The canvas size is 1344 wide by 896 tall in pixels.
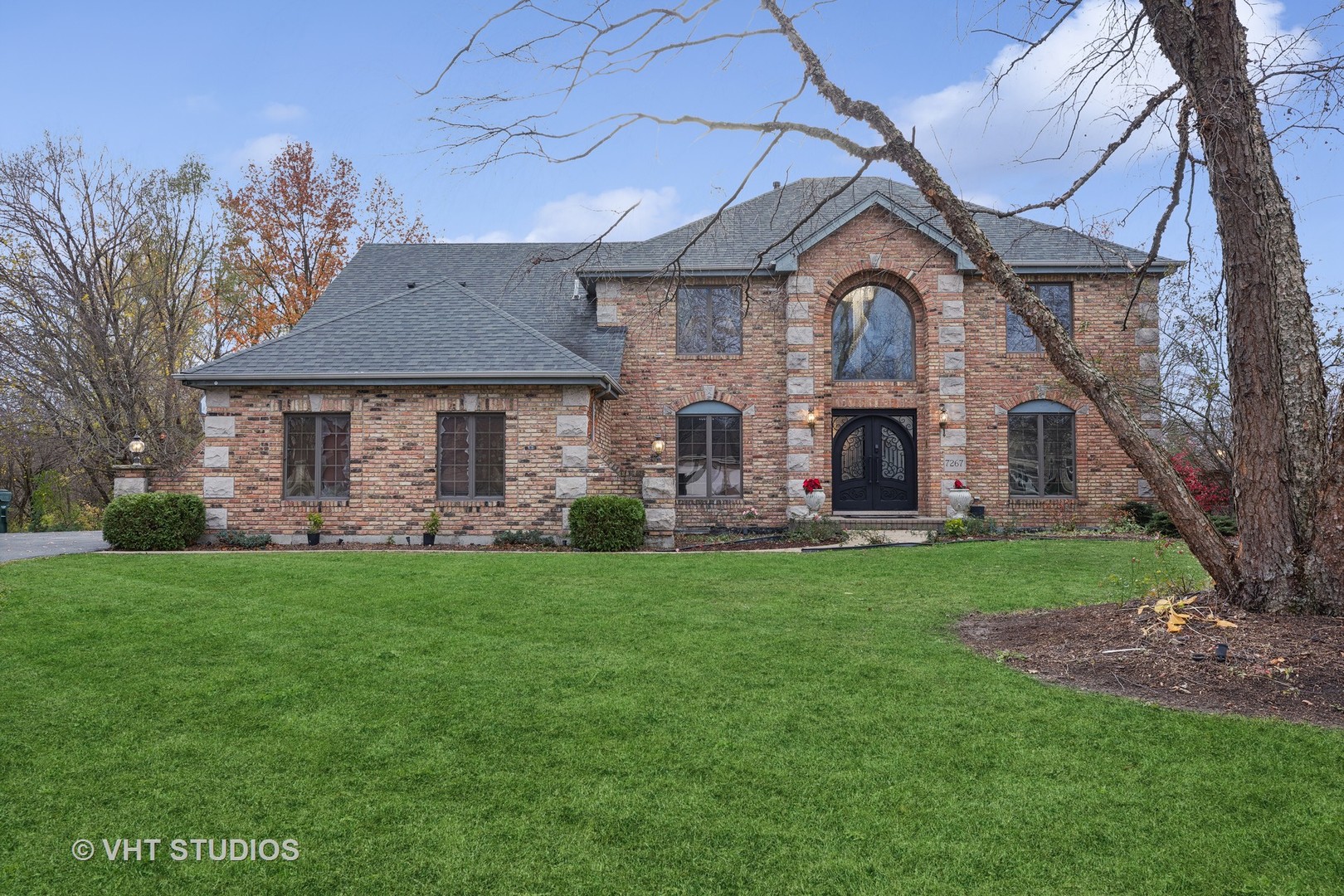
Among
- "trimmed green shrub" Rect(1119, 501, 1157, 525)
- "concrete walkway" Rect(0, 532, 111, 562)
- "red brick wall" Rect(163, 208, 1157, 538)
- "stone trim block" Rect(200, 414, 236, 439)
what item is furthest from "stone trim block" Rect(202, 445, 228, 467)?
"trimmed green shrub" Rect(1119, 501, 1157, 525)

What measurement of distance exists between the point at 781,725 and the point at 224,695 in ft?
11.0

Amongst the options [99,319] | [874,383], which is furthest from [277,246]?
[874,383]

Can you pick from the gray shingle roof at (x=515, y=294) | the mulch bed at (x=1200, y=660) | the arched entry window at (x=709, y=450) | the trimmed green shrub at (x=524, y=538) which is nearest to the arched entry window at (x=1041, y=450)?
the gray shingle roof at (x=515, y=294)

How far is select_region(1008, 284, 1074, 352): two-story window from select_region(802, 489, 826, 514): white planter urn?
5362 mm

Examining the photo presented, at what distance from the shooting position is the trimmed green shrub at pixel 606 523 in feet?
43.5

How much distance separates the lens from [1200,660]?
5230 millimetres

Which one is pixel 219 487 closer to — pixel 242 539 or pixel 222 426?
pixel 222 426

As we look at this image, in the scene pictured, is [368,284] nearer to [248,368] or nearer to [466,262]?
[466,262]

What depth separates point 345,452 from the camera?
14.6 m

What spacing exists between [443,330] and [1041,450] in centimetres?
1245

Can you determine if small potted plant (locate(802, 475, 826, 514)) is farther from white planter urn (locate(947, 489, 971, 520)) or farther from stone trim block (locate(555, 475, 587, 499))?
stone trim block (locate(555, 475, 587, 499))

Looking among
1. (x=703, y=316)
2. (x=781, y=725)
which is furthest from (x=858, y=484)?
(x=781, y=725)

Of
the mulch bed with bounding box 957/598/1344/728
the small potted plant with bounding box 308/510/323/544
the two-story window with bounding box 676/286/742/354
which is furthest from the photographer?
the two-story window with bounding box 676/286/742/354

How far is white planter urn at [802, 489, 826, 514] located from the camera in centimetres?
1563
